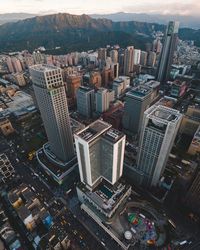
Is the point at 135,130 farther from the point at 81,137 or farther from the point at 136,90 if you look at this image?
→ the point at 81,137

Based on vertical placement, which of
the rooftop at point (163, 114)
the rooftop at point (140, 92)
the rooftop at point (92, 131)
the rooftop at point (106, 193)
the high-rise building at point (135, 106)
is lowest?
the rooftop at point (106, 193)

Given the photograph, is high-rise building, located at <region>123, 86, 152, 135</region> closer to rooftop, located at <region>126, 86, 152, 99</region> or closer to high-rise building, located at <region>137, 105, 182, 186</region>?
rooftop, located at <region>126, 86, 152, 99</region>

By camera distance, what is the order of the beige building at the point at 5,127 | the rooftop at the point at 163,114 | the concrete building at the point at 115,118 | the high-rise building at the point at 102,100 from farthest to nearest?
the high-rise building at the point at 102,100, the beige building at the point at 5,127, the concrete building at the point at 115,118, the rooftop at the point at 163,114

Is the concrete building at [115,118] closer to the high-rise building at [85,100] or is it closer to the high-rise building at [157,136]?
the high-rise building at [85,100]

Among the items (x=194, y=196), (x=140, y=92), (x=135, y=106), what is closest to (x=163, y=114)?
(x=194, y=196)

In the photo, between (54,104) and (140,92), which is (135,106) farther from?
(54,104)

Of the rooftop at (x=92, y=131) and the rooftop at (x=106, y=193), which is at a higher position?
the rooftop at (x=92, y=131)

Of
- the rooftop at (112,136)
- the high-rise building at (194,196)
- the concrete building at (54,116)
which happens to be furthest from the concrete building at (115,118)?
the high-rise building at (194,196)
